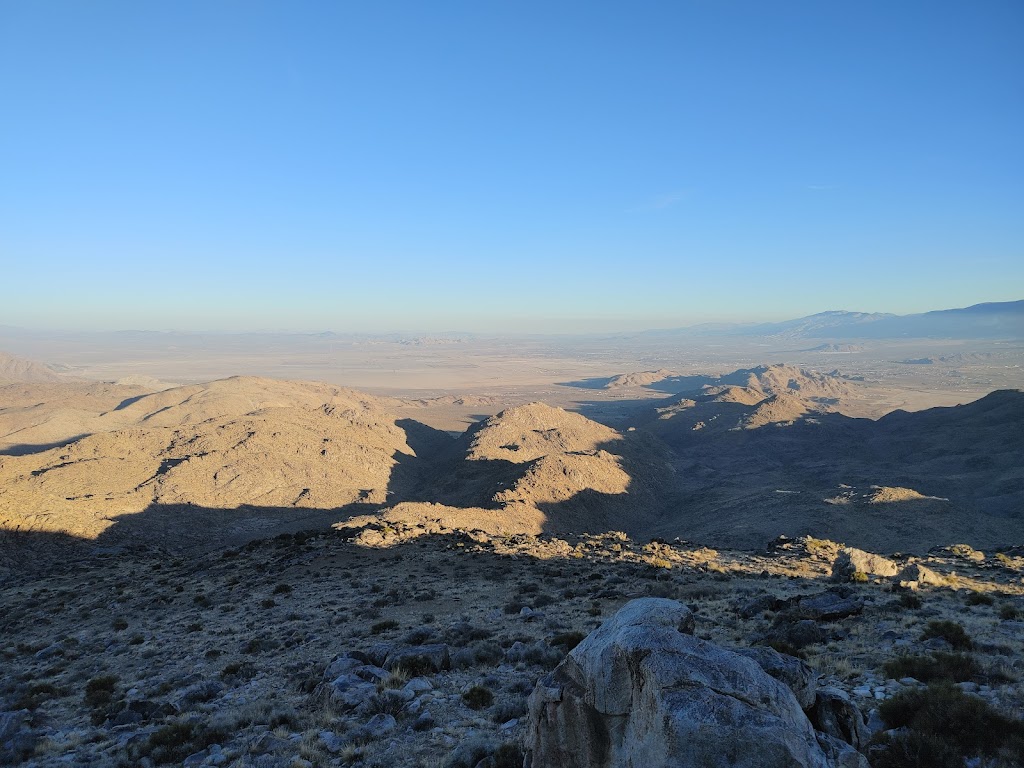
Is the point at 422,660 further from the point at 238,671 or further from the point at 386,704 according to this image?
the point at 238,671

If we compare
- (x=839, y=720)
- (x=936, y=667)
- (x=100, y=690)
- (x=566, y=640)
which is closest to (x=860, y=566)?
(x=936, y=667)

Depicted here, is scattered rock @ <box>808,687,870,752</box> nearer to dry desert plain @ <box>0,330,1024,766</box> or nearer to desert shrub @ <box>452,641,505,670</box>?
dry desert plain @ <box>0,330,1024,766</box>

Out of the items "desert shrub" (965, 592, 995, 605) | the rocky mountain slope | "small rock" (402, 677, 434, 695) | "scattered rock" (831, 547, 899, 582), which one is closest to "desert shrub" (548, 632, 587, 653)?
"small rock" (402, 677, 434, 695)

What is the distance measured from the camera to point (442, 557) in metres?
27.3

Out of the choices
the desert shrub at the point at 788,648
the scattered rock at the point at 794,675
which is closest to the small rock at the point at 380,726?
the scattered rock at the point at 794,675

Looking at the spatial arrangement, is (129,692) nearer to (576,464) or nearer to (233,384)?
(576,464)

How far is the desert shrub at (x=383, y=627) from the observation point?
1680cm

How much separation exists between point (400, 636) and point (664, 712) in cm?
1210

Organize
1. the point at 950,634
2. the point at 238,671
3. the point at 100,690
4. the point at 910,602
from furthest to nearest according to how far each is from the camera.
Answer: the point at 910,602, the point at 238,671, the point at 100,690, the point at 950,634

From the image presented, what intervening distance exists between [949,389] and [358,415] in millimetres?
185517

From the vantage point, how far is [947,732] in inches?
291

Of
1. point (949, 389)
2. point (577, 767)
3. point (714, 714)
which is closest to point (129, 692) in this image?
point (577, 767)

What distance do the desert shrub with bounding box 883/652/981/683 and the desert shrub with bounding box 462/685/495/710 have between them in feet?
24.3

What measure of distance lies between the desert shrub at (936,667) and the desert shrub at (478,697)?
7398mm
